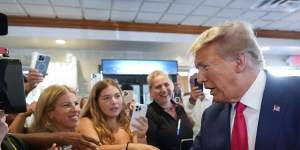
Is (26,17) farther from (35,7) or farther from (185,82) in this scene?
(185,82)

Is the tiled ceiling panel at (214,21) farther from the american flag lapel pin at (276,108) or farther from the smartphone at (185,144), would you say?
the american flag lapel pin at (276,108)

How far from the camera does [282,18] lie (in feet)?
18.4

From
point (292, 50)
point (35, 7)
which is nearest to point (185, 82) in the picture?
point (292, 50)

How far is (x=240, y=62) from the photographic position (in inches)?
52.2

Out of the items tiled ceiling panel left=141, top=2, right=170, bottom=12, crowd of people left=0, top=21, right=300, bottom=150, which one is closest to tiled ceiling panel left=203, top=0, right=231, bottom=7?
tiled ceiling panel left=141, top=2, right=170, bottom=12

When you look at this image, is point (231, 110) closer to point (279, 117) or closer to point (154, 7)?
point (279, 117)

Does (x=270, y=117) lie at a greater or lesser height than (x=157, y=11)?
lesser

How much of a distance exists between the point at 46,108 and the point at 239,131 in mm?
1193

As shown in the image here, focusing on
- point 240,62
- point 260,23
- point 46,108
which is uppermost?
point 260,23

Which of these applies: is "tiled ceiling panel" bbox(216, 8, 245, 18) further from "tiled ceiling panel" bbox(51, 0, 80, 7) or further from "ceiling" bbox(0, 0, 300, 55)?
"tiled ceiling panel" bbox(51, 0, 80, 7)

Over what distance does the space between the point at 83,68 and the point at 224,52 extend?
207 inches

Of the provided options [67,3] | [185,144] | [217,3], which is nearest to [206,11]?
[217,3]

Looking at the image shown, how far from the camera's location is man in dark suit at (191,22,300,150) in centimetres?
122

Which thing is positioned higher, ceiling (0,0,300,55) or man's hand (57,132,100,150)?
ceiling (0,0,300,55)
